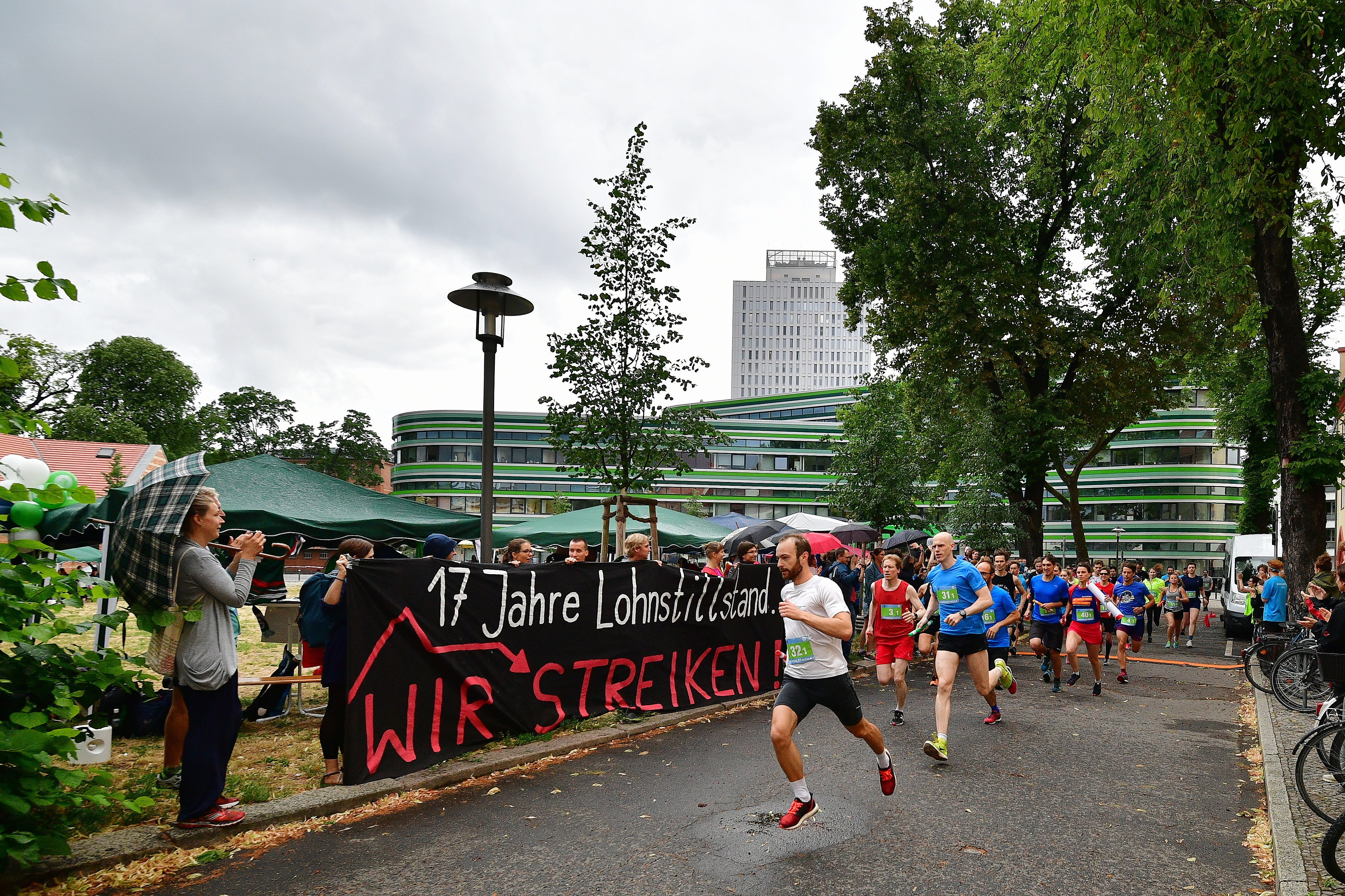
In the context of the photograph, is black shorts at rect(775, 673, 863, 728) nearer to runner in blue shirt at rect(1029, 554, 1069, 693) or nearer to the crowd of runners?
the crowd of runners

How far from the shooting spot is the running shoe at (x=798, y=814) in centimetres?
539

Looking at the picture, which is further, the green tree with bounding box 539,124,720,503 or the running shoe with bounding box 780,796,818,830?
the green tree with bounding box 539,124,720,503

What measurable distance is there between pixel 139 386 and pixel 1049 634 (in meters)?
62.8

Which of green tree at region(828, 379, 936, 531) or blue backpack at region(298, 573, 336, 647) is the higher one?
green tree at region(828, 379, 936, 531)

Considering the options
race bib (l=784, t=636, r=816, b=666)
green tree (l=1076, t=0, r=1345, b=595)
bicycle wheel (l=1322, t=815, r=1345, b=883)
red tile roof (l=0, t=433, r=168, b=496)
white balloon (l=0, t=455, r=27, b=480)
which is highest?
green tree (l=1076, t=0, r=1345, b=595)

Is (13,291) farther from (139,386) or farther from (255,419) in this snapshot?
(255,419)

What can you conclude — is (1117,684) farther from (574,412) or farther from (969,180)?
(969,180)

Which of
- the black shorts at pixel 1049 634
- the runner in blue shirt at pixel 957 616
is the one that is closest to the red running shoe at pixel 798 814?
the runner in blue shirt at pixel 957 616

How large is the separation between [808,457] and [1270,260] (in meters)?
78.4

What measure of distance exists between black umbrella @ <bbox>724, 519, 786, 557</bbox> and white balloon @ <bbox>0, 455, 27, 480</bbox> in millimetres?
12554

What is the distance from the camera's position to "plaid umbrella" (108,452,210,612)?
5078 millimetres

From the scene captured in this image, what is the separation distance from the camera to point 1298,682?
11.0 metres

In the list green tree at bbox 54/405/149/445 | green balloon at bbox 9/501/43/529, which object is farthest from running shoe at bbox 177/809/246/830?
green tree at bbox 54/405/149/445

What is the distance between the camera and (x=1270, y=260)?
13477 mm
